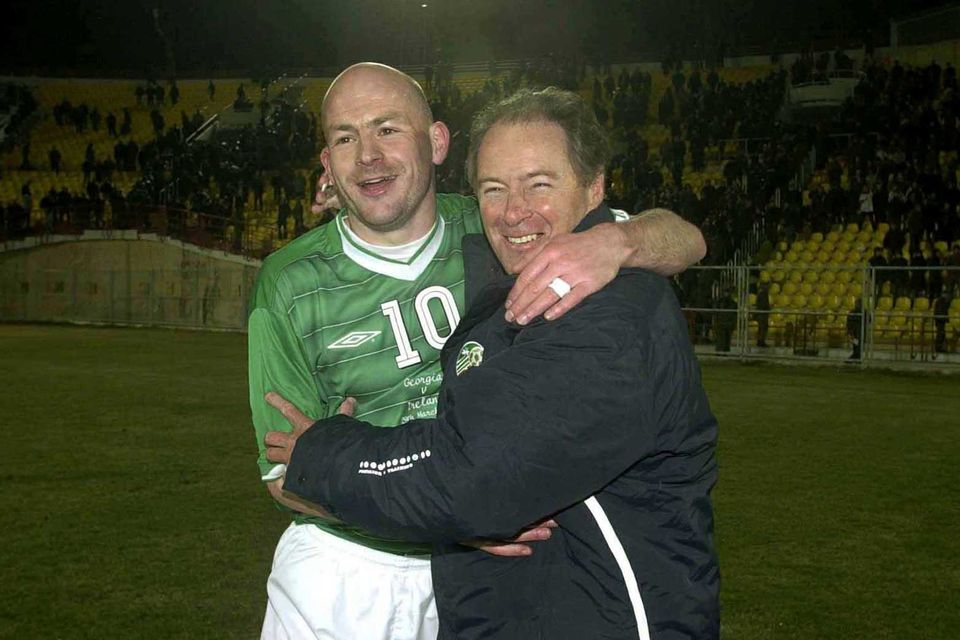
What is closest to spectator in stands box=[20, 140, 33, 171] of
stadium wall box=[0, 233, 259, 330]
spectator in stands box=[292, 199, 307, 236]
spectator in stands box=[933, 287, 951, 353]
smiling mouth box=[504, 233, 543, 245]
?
stadium wall box=[0, 233, 259, 330]

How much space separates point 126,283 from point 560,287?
3186cm

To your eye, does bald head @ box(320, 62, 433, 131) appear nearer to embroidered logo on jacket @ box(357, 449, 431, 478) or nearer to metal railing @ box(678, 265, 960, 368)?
embroidered logo on jacket @ box(357, 449, 431, 478)

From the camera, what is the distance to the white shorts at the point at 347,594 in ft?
9.44

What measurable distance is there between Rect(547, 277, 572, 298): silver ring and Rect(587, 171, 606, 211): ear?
0.56 metres

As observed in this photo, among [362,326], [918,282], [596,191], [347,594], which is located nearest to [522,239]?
[596,191]

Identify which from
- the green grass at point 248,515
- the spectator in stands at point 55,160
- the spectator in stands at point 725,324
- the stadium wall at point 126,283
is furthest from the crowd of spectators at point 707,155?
the green grass at point 248,515

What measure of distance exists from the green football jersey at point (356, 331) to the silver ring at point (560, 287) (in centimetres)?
102

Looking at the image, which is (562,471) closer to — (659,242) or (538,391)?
(538,391)

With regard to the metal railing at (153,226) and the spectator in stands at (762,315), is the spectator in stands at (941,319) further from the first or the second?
the metal railing at (153,226)

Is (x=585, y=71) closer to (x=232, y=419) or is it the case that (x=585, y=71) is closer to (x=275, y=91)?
(x=275, y=91)

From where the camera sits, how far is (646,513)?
198 centimetres

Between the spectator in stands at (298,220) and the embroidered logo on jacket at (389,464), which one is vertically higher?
the spectator in stands at (298,220)

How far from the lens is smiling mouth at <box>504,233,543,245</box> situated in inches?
97.9

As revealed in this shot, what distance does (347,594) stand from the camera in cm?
289
